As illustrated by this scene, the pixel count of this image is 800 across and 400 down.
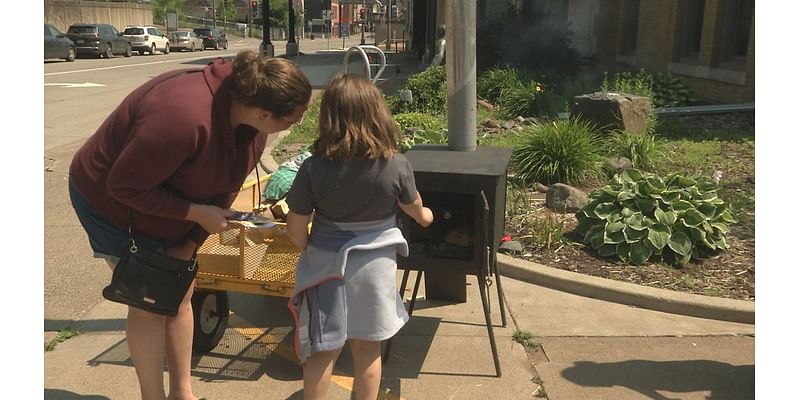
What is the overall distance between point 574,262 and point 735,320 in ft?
3.77

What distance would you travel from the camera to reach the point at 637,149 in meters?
7.43

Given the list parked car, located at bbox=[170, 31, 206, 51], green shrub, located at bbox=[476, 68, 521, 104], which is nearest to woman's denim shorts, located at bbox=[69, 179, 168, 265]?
green shrub, located at bbox=[476, 68, 521, 104]

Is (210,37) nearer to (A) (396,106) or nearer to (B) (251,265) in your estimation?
(A) (396,106)

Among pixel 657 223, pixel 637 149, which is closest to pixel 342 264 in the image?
pixel 657 223

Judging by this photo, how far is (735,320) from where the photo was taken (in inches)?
167

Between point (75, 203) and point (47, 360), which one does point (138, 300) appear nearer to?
point (75, 203)

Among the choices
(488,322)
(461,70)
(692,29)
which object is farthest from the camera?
(692,29)

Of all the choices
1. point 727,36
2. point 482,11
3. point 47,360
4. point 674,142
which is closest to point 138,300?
point 47,360

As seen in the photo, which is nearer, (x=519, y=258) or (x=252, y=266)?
(x=252, y=266)

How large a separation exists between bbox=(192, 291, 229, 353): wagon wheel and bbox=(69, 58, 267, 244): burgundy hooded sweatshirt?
1.00 meters

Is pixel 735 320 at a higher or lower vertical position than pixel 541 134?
lower

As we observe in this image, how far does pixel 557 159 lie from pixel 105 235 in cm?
493

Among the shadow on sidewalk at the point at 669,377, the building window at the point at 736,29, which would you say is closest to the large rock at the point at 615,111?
the shadow on sidewalk at the point at 669,377

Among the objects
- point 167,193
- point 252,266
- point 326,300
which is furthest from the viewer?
point 252,266
